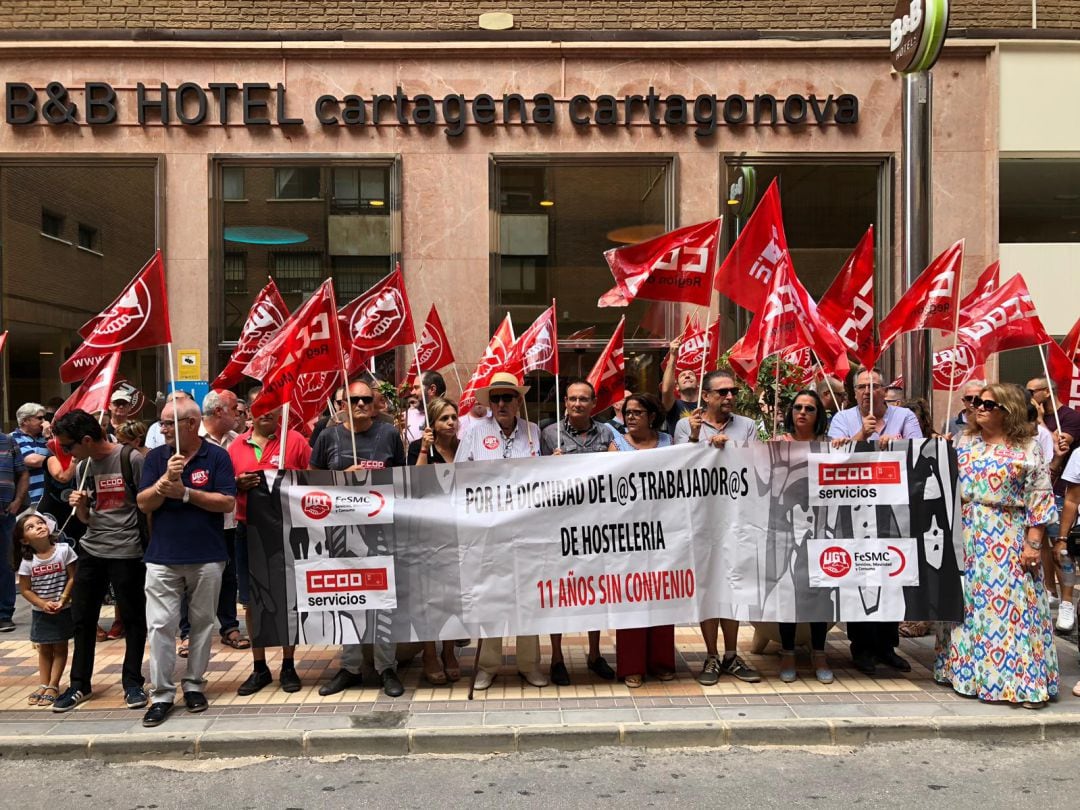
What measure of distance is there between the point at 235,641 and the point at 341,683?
5.53 feet

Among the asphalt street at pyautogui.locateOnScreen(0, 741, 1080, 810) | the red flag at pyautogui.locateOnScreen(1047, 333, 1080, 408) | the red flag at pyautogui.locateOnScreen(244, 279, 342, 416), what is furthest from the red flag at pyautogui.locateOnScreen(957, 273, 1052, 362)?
the red flag at pyautogui.locateOnScreen(244, 279, 342, 416)

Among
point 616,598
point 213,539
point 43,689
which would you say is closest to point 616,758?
point 616,598

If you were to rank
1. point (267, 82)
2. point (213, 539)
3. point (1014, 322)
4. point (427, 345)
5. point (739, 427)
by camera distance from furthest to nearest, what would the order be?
1. point (267, 82)
2. point (427, 345)
3. point (1014, 322)
4. point (739, 427)
5. point (213, 539)

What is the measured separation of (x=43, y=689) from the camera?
6422 millimetres

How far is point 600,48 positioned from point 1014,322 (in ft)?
26.2

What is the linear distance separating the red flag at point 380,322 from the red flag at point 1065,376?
5.67 metres

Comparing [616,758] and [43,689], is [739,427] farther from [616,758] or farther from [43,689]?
[43,689]

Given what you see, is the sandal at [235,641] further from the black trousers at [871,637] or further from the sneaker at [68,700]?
the black trousers at [871,637]

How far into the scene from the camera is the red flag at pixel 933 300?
719cm

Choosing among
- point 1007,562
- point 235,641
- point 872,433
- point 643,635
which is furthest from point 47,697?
point 1007,562

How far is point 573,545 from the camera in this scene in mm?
6613

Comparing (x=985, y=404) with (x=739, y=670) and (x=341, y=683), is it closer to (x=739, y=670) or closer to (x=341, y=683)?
(x=739, y=670)

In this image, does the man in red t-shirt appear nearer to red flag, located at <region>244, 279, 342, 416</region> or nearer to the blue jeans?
red flag, located at <region>244, 279, 342, 416</region>

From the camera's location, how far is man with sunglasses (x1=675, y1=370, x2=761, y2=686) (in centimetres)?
671
